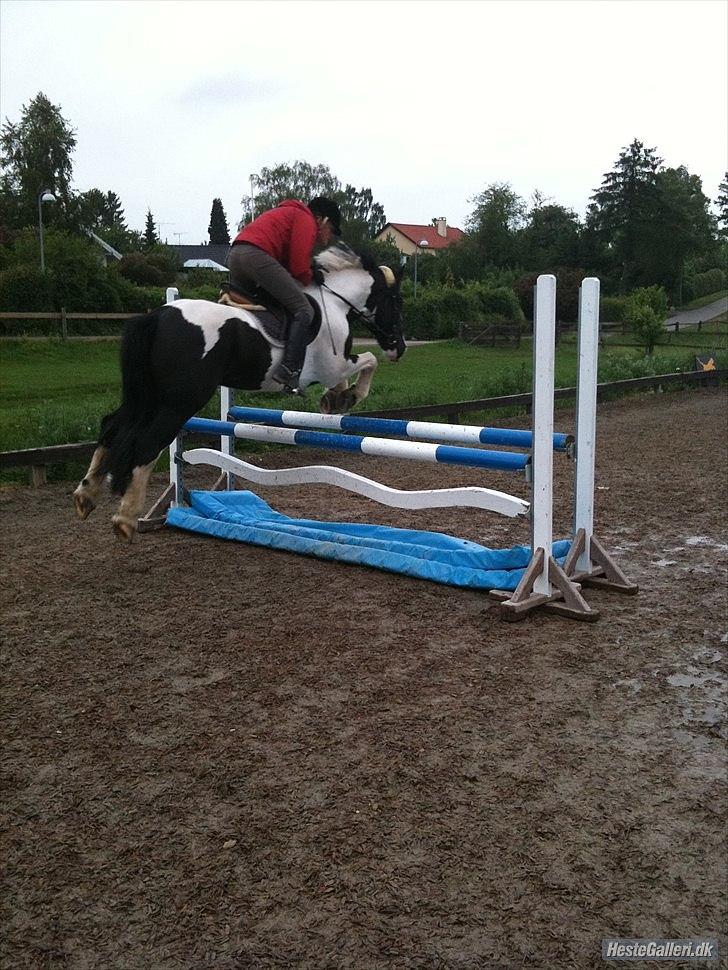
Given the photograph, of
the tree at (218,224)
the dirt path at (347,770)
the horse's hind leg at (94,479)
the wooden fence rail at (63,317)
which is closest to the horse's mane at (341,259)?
the horse's hind leg at (94,479)

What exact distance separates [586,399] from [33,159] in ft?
128

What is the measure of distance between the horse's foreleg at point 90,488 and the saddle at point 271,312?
1.03m

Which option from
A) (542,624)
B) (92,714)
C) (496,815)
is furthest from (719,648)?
(92,714)

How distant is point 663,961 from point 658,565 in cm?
364

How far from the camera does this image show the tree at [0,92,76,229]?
36469 millimetres

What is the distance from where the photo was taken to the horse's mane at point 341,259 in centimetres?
477

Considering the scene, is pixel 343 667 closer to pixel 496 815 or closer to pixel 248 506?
pixel 496 815

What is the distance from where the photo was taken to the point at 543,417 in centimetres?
433

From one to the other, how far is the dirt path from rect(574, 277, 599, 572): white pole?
1.79 ft

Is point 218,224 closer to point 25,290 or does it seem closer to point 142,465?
point 25,290

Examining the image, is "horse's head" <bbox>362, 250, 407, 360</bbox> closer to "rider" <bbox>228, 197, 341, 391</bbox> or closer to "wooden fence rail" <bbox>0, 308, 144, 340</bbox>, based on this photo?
"rider" <bbox>228, 197, 341, 391</bbox>

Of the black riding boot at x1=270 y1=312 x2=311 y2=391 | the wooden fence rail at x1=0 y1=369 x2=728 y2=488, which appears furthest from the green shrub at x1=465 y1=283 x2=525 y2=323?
the black riding boot at x1=270 y1=312 x2=311 y2=391

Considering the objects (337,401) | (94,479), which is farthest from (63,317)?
(94,479)

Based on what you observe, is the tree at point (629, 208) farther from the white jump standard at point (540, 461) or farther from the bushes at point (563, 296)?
the white jump standard at point (540, 461)
